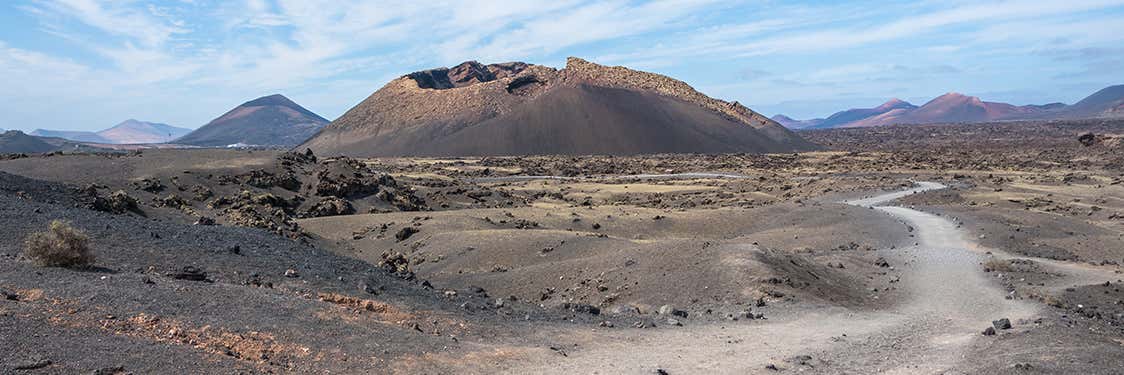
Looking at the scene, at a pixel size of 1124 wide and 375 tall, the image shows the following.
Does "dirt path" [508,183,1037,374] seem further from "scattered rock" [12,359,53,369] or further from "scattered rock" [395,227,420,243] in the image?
"scattered rock" [395,227,420,243]

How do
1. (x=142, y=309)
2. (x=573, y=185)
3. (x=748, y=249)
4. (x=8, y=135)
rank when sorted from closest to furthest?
(x=142, y=309), (x=748, y=249), (x=573, y=185), (x=8, y=135)

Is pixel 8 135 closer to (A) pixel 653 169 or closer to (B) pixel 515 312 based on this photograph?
(A) pixel 653 169

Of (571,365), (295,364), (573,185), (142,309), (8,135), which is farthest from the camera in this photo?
(8,135)

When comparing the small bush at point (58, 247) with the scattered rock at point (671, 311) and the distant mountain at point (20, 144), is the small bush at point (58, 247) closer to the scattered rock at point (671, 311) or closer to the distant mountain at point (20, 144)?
the scattered rock at point (671, 311)

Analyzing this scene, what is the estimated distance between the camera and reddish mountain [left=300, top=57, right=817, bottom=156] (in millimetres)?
103438

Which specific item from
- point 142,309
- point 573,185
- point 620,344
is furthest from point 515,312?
point 573,185

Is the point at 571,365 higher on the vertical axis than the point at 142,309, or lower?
lower

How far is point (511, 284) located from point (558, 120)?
90.6 m

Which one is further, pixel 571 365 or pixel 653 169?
pixel 653 169

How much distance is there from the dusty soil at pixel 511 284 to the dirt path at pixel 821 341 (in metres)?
0.06

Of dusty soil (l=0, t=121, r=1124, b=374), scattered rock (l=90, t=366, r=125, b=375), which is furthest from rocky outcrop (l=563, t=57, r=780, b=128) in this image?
scattered rock (l=90, t=366, r=125, b=375)

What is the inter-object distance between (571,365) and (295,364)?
3.43 metres

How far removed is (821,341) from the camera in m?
11.5

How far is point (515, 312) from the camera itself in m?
13.0
